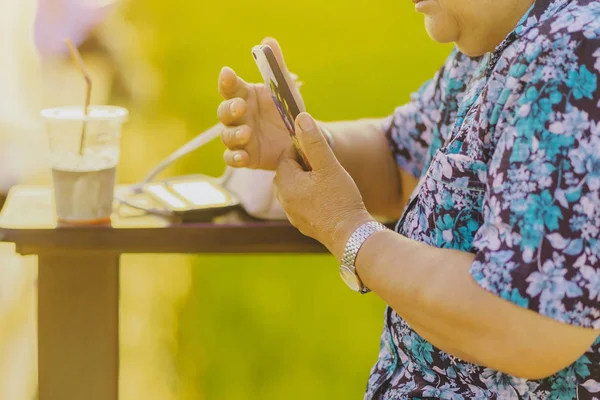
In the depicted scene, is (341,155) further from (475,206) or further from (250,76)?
(250,76)

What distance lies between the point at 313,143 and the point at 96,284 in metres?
0.50

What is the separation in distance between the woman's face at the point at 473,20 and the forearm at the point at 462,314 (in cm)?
31

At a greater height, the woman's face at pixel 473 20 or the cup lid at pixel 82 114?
the woman's face at pixel 473 20

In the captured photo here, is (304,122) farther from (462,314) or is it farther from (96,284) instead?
(96,284)

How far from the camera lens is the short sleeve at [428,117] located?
4.59 feet

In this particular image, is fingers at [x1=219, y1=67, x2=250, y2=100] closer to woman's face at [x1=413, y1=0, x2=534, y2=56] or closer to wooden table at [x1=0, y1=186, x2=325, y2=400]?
wooden table at [x1=0, y1=186, x2=325, y2=400]

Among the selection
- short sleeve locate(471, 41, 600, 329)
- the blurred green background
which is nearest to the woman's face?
short sleeve locate(471, 41, 600, 329)

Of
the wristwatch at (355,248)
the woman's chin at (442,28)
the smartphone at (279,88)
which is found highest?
the woman's chin at (442,28)

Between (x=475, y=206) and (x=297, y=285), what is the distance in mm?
1244

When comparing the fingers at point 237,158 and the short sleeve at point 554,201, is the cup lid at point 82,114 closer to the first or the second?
the fingers at point 237,158

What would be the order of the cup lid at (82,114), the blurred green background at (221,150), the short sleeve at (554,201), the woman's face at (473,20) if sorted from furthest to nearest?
the blurred green background at (221,150), the cup lid at (82,114), the woman's face at (473,20), the short sleeve at (554,201)

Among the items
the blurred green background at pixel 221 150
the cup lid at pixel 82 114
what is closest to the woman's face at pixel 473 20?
the cup lid at pixel 82 114

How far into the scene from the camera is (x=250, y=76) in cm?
→ 209

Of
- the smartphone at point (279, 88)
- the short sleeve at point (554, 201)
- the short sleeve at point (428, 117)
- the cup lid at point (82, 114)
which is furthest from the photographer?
the short sleeve at point (428, 117)
